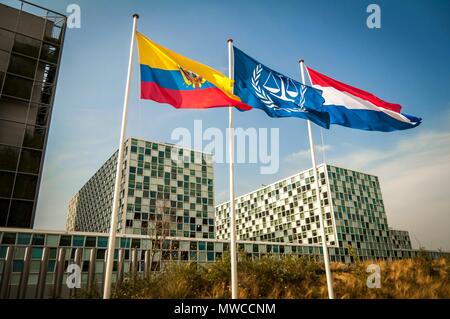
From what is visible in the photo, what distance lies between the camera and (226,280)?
12875 millimetres

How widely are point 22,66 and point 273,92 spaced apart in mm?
35794

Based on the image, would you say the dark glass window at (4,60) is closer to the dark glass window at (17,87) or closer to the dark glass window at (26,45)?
the dark glass window at (17,87)

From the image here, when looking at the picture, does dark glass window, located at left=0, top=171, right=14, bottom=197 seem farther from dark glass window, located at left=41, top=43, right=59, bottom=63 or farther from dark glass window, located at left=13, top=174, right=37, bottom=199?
dark glass window, located at left=41, top=43, right=59, bottom=63

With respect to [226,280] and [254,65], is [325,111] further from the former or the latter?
[226,280]

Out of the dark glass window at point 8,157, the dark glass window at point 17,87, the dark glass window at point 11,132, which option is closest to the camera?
the dark glass window at point 8,157

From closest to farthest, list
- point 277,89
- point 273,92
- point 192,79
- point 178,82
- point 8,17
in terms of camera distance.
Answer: point 178,82 < point 192,79 < point 273,92 < point 277,89 < point 8,17

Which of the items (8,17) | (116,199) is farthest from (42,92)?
(116,199)

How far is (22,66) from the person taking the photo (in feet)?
120

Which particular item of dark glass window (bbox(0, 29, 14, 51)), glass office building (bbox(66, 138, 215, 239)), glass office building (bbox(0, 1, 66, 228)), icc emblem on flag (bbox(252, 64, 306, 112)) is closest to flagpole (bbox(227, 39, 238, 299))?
icc emblem on flag (bbox(252, 64, 306, 112))

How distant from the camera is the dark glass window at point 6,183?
104ft

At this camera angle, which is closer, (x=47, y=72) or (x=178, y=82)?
(x=178, y=82)

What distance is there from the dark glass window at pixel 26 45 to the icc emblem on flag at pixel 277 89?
35796 mm

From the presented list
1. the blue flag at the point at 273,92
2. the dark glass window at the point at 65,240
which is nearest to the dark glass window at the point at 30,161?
the dark glass window at the point at 65,240

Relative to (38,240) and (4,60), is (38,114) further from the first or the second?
(38,240)
